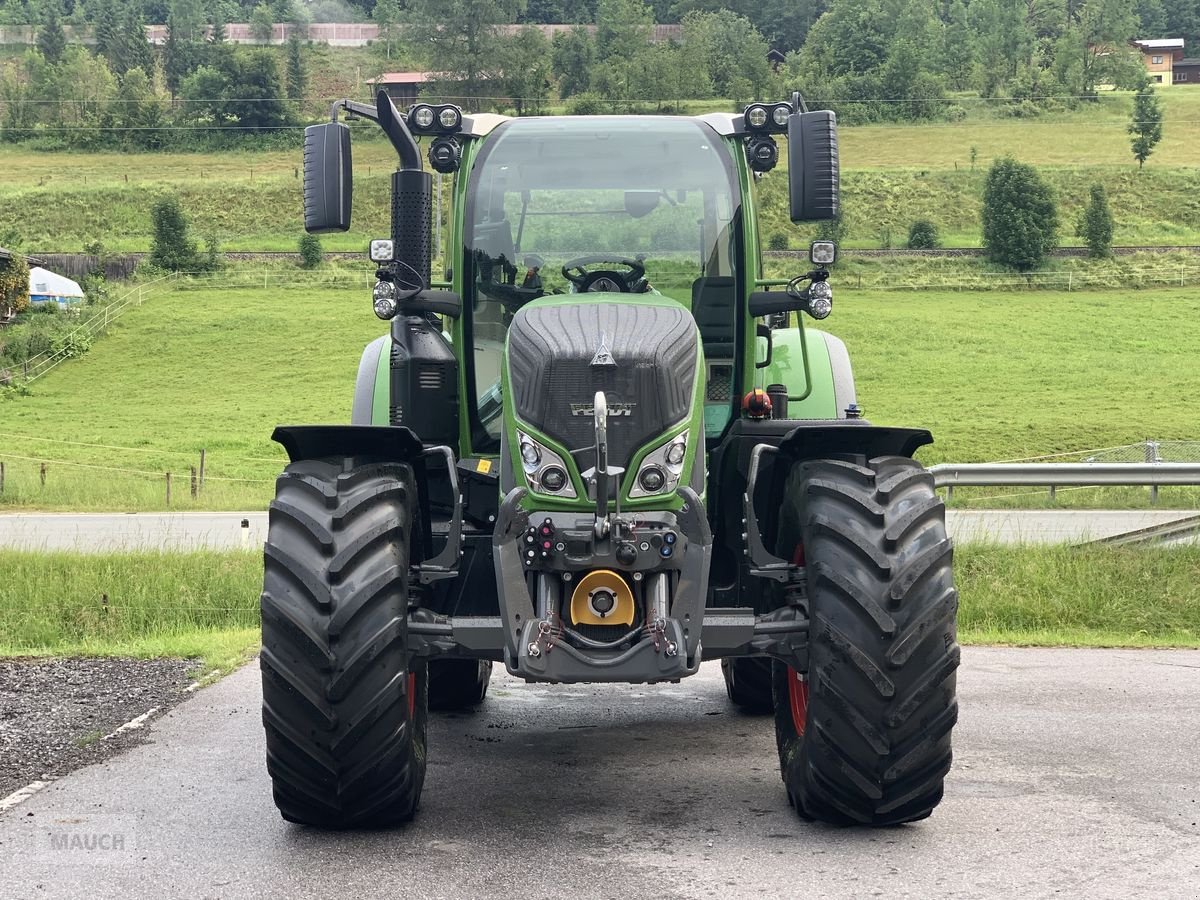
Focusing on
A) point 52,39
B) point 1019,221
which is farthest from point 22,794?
point 52,39

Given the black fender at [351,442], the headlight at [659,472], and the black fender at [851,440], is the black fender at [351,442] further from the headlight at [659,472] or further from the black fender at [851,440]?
the black fender at [851,440]

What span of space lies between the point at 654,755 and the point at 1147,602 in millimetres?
6122

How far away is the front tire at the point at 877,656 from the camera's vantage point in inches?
232

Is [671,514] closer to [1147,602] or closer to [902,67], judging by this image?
[1147,602]

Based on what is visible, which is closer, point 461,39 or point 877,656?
point 877,656

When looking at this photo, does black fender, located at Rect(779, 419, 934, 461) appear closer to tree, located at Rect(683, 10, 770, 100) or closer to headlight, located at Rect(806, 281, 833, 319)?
headlight, located at Rect(806, 281, 833, 319)

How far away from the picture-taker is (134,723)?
27.4 feet

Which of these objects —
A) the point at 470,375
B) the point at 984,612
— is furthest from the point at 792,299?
the point at 984,612

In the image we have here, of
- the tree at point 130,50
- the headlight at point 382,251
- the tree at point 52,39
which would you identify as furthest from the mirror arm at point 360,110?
the tree at point 52,39

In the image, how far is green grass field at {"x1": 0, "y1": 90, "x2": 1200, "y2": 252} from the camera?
82875 millimetres

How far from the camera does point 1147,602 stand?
491 inches

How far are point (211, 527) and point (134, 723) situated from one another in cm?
1411

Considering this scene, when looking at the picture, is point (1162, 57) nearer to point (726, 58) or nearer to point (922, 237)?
point (726, 58)

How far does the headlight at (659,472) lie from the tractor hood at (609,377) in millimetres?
55
